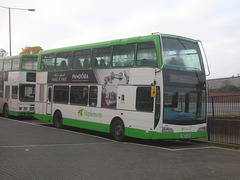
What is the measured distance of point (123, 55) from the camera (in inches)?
502

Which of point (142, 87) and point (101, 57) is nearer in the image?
point (142, 87)

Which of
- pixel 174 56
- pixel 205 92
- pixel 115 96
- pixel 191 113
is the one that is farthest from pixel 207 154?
pixel 115 96

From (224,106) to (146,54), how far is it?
181 inches

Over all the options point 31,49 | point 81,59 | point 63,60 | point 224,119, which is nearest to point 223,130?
point 224,119

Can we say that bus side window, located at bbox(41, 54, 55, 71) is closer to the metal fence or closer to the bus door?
the bus door

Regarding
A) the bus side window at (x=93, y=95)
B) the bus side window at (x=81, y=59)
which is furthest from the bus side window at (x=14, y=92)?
the bus side window at (x=93, y=95)

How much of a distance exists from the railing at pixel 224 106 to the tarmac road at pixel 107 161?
2.50 m

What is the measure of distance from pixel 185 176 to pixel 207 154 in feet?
11.3

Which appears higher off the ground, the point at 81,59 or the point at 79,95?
the point at 81,59

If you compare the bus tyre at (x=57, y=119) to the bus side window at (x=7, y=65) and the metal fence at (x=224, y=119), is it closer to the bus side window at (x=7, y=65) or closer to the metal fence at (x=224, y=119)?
the bus side window at (x=7, y=65)

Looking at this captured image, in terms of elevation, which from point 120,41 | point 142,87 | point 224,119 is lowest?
point 224,119

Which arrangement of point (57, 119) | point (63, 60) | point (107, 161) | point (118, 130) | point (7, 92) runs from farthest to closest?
point (7, 92), point (57, 119), point (63, 60), point (118, 130), point (107, 161)

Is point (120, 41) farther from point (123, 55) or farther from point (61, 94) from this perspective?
point (61, 94)

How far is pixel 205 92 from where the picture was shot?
478 inches
